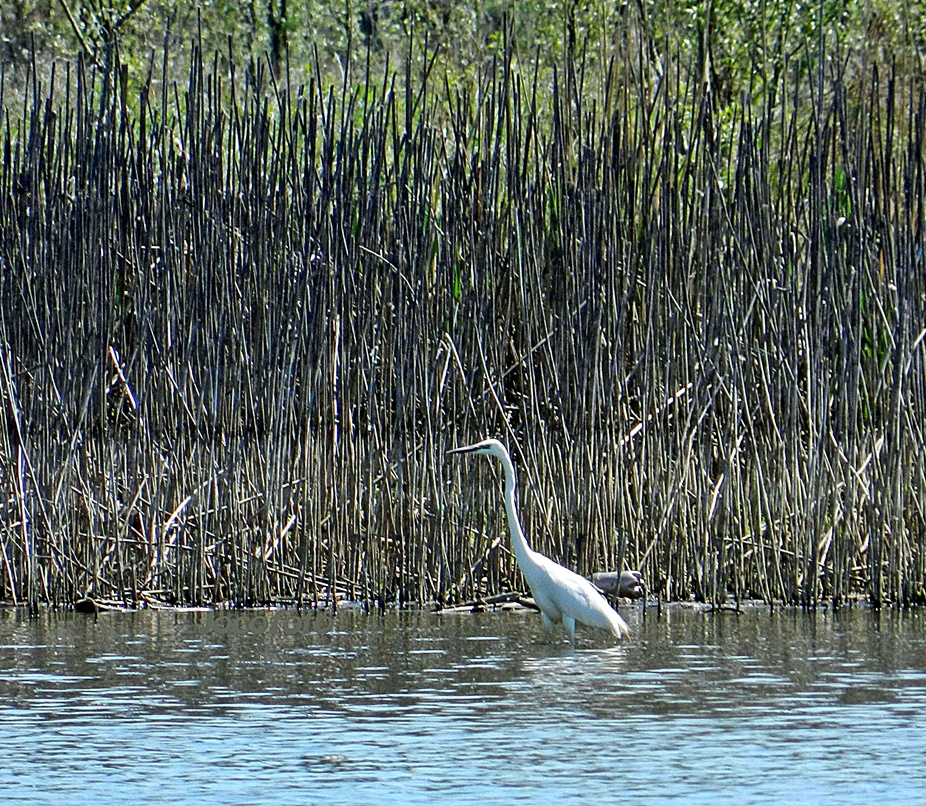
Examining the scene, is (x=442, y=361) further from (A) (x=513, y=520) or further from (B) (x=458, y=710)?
(B) (x=458, y=710)

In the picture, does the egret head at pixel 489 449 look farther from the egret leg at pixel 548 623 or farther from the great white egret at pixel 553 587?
the egret leg at pixel 548 623

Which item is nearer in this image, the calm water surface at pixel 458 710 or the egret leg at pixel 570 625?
the calm water surface at pixel 458 710

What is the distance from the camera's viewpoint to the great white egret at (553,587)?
8.12m

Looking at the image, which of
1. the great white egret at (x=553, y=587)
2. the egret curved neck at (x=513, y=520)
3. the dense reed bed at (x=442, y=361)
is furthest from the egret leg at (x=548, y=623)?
the dense reed bed at (x=442, y=361)

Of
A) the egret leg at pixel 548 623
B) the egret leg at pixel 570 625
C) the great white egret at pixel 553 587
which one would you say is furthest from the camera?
the egret leg at pixel 548 623

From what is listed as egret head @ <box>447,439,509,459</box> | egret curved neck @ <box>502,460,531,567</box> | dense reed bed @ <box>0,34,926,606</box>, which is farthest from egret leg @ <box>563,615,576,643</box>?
egret head @ <box>447,439,509,459</box>

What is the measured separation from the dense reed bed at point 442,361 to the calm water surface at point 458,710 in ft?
1.15

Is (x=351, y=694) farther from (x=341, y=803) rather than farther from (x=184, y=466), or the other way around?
(x=184, y=466)

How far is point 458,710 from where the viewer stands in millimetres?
6543

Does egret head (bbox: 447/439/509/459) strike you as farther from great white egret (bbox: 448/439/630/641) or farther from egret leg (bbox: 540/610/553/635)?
egret leg (bbox: 540/610/553/635)

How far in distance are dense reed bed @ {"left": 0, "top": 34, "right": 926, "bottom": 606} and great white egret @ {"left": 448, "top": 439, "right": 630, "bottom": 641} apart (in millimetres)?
540

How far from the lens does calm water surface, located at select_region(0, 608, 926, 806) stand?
5.41 m

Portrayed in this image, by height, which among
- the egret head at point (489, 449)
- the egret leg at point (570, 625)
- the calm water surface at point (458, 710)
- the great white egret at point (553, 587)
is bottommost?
the calm water surface at point (458, 710)

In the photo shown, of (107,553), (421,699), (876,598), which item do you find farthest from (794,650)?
(107,553)
